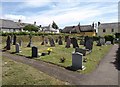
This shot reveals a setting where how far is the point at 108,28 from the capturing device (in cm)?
7150

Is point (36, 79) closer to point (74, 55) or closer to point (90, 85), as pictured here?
point (90, 85)

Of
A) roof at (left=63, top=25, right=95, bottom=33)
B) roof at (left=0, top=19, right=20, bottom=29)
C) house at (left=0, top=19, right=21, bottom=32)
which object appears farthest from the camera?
roof at (left=63, top=25, right=95, bottom=33)

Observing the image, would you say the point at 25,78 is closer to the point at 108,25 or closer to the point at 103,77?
the point at 103,77

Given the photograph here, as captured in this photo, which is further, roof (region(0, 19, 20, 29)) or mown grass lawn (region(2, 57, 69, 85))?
roof (region(0, 19, 20, 29))

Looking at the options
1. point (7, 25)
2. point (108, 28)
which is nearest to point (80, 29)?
point (108, 28)

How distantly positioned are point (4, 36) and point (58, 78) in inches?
1090

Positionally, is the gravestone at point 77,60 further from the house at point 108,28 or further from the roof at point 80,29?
the roof at point 80,29

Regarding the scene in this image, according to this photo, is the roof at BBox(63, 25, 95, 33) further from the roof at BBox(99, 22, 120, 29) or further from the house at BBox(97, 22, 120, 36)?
the roof at BBox(99, 22, 120, 29)

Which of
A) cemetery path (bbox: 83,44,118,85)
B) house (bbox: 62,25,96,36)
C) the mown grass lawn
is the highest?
house (bbox: 62,25,96,36)

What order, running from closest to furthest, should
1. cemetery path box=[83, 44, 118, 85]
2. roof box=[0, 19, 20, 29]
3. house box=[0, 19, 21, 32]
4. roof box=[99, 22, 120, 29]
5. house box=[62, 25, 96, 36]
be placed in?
cemetery path box=[83, 44, 118, 85] → house box=[0, 19, 21, 32] → roof box=[0, 19, 20, 29] → roof box=[99, 22, 120, 29] → house box=[62, 25, 96, 36]

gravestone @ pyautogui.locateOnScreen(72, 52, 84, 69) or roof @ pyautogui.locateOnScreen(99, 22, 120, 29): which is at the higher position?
roof @ pyautogui.locateOnScreen(99, 22, 120, 29)

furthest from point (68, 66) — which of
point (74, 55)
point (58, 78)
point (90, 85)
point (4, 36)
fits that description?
point (4, 36)

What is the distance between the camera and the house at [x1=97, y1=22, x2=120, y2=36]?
69688mm

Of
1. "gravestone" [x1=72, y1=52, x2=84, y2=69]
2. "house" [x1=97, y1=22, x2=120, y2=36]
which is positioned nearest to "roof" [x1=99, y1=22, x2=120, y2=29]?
"house" [x1=97, y1=22, x2=120, y2=36]
